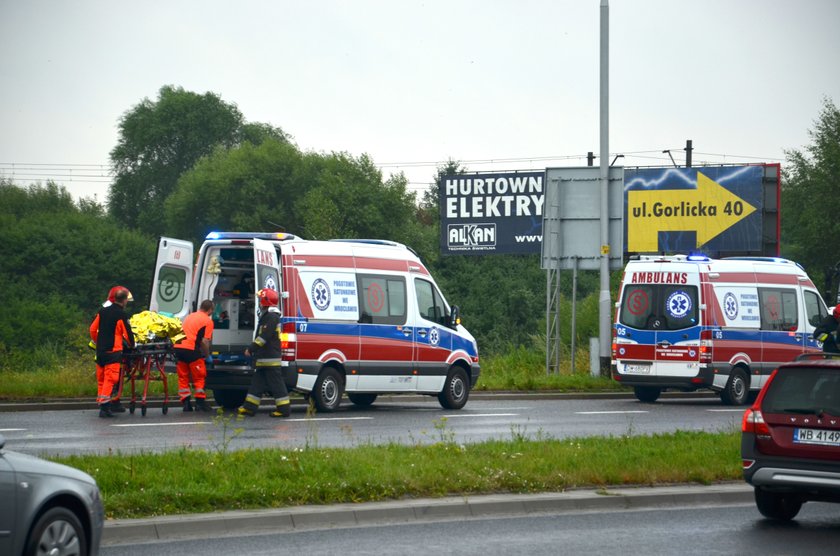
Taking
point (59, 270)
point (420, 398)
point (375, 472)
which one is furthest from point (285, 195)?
point (375, 472)

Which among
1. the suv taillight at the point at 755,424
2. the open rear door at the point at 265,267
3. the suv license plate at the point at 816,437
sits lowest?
the suv license plate at the point at 816,437

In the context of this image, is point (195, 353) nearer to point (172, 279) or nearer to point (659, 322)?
point (172, 279)

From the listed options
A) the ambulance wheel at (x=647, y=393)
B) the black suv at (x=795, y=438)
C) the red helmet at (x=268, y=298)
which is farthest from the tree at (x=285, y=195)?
the black suv at (x=795, y=438)

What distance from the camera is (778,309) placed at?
2694cm

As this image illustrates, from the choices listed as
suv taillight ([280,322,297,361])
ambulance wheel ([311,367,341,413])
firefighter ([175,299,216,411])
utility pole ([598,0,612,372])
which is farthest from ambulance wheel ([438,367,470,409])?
utility pole ([598,0,612,372])

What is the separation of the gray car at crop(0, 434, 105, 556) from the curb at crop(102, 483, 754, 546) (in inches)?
62.5

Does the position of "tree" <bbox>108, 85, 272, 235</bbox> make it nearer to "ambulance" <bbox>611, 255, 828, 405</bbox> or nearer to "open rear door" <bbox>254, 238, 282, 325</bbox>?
"ambulance" <bbox>611, 255, 828, 405</bbox>

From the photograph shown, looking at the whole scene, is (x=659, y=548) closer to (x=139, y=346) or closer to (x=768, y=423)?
(x=768, y=423)

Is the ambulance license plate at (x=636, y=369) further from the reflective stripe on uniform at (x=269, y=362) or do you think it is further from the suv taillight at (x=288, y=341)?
the reflective stripe on uniform at (x=269, y=362)

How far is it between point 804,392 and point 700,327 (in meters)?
14.6

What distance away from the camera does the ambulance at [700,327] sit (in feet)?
84.3

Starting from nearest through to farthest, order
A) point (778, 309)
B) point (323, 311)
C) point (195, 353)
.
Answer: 1. point (195, 353)
2. point (323, 311)
3. point (778, 309)

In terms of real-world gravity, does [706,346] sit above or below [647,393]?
above

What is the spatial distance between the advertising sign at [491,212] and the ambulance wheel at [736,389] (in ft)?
63.7
